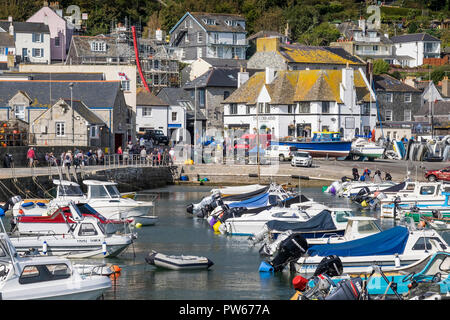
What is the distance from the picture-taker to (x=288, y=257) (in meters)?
29.5

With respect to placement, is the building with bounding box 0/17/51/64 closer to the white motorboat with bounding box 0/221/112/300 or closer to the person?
the person

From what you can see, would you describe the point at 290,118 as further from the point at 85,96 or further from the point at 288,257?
the point at 288,257

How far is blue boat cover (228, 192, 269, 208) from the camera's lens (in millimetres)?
44000

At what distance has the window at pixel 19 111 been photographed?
65.2 meters

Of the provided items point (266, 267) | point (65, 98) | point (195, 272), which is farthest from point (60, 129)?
point (266, 267)

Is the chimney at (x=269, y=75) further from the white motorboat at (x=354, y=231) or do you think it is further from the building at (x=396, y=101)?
the white motorboat at (x=354, y=231)

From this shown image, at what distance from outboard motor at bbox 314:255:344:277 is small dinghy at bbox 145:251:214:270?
5248mm

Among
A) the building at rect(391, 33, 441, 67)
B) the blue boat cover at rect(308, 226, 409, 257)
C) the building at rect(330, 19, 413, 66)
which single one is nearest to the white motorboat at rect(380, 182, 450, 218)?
the blue boat cover at rect(308, 226, 409, 257)

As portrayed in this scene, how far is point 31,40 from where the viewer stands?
106875 mm

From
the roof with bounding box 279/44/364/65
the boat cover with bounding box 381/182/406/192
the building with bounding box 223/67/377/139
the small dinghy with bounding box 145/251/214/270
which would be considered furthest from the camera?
the roof with bounding box 279/44/364/65

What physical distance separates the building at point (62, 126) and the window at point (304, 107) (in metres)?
26.3

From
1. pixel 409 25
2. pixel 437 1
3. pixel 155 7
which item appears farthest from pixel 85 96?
pixel 437 1

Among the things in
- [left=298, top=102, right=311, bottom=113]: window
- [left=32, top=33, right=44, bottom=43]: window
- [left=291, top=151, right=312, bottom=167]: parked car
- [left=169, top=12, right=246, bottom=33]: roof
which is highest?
[left=169, top=12, right=246, bottom=33]: roof

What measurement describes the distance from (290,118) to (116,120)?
70.2ft
